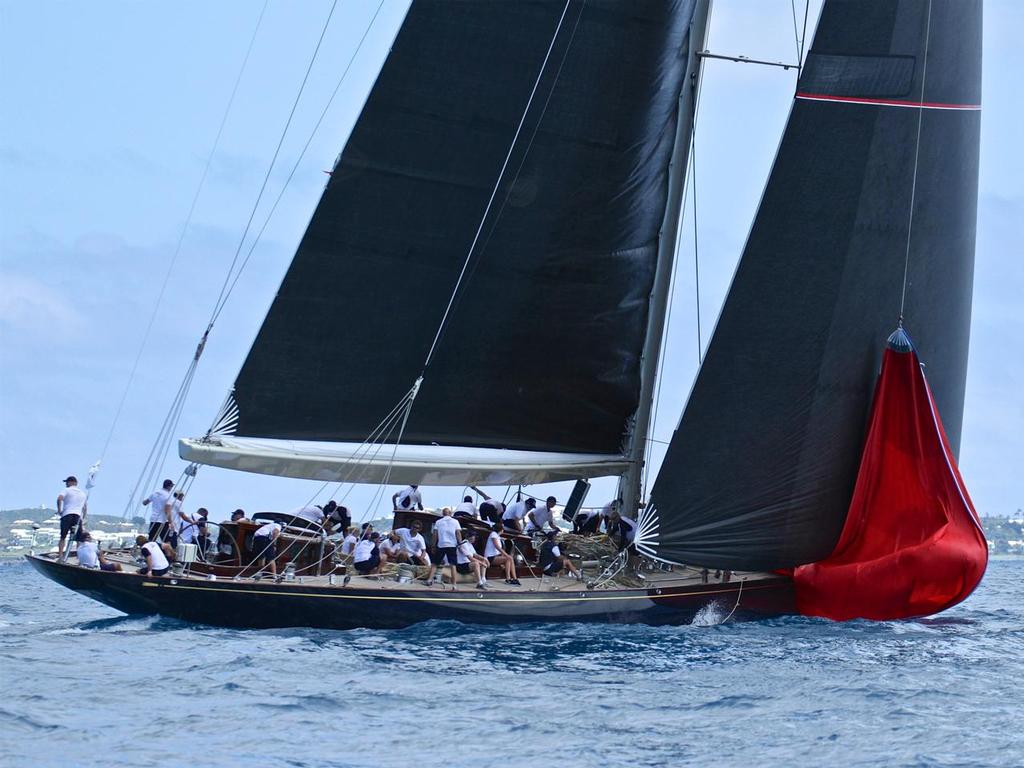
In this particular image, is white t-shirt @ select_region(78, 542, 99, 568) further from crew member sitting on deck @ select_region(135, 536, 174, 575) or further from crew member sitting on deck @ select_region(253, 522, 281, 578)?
crew member sitting on deck @ select_region(253, 522, 281, 578)

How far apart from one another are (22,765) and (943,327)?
14.8 m

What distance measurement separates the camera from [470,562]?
19.6m

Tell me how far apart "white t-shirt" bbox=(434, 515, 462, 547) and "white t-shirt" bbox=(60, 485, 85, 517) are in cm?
522

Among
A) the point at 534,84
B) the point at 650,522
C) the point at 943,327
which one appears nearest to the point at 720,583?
the point at 650,522

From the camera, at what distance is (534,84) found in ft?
72.0

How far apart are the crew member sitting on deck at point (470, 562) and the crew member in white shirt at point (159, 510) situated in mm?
4582

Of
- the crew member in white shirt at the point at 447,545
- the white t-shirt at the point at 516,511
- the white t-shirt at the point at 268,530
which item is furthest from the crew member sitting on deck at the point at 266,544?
the white t-shirt at the point at 516,511

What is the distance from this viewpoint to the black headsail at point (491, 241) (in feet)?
69.1

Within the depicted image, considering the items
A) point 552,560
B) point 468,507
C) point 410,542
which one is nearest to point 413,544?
point 410,542

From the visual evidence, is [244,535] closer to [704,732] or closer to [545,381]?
[545,381]

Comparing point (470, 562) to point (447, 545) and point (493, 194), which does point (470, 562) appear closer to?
point (447, 545)

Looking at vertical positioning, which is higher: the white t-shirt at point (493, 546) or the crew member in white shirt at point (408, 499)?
the crew member in white shirt at point (408, 499)

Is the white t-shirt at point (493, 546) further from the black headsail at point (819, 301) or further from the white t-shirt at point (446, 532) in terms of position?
the black headsail at point (819, 301)

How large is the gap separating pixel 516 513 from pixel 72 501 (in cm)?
697
